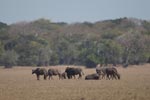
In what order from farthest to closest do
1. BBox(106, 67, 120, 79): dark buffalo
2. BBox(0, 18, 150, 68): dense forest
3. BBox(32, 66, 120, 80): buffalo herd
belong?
1. BBox(0, 18, 150, 68): dense forest
2. BBox(106, 67, 120, 79): dark buffalo
3. BBox(32, 66, 120, 80): buffalo herd

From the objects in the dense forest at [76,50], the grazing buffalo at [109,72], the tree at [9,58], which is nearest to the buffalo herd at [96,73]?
the grazing buffalo at [109,72]

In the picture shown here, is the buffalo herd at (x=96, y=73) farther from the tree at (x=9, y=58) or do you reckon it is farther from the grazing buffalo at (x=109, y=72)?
the tree at (x=9, y=58)

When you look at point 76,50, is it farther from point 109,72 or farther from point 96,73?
point 109,72

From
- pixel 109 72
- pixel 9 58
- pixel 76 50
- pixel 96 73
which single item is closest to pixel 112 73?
pixel 109 72

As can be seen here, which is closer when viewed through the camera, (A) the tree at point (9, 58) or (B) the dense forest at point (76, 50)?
(B) the dense forest at point (76, 50)

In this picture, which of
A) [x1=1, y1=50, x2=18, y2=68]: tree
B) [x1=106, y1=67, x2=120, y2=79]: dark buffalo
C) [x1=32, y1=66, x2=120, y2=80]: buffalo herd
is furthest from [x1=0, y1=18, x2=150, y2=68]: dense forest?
[x1=106, y1=67, x2=120, y2=79]: dark buffalo

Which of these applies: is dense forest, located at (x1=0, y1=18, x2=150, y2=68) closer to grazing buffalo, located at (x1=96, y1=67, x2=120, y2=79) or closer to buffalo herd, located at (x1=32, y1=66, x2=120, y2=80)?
buffalo herd, located at (x1=32, y1=66, x2=120, y2=80)

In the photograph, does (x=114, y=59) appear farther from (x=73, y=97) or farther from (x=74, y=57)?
(x=73, y=97)

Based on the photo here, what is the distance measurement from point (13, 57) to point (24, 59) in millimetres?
4545

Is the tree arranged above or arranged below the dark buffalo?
above

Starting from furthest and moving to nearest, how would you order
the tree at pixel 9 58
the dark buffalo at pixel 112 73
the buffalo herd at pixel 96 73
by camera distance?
the tree at pixel 9 58
the dark buffalo at pixel 112 73
the buffalo herd at pixel 96 73

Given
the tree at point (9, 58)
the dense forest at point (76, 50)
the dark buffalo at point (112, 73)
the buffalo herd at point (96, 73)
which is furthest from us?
the tree at point (9, 58)

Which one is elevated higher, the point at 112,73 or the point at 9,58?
the point at 9,58

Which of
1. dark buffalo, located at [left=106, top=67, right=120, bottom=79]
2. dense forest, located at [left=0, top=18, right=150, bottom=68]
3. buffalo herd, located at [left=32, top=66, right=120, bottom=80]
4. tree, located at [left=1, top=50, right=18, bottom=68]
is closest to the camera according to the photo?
buffalo herd, located at [left=32, top=66, right=120, bottom=80]
